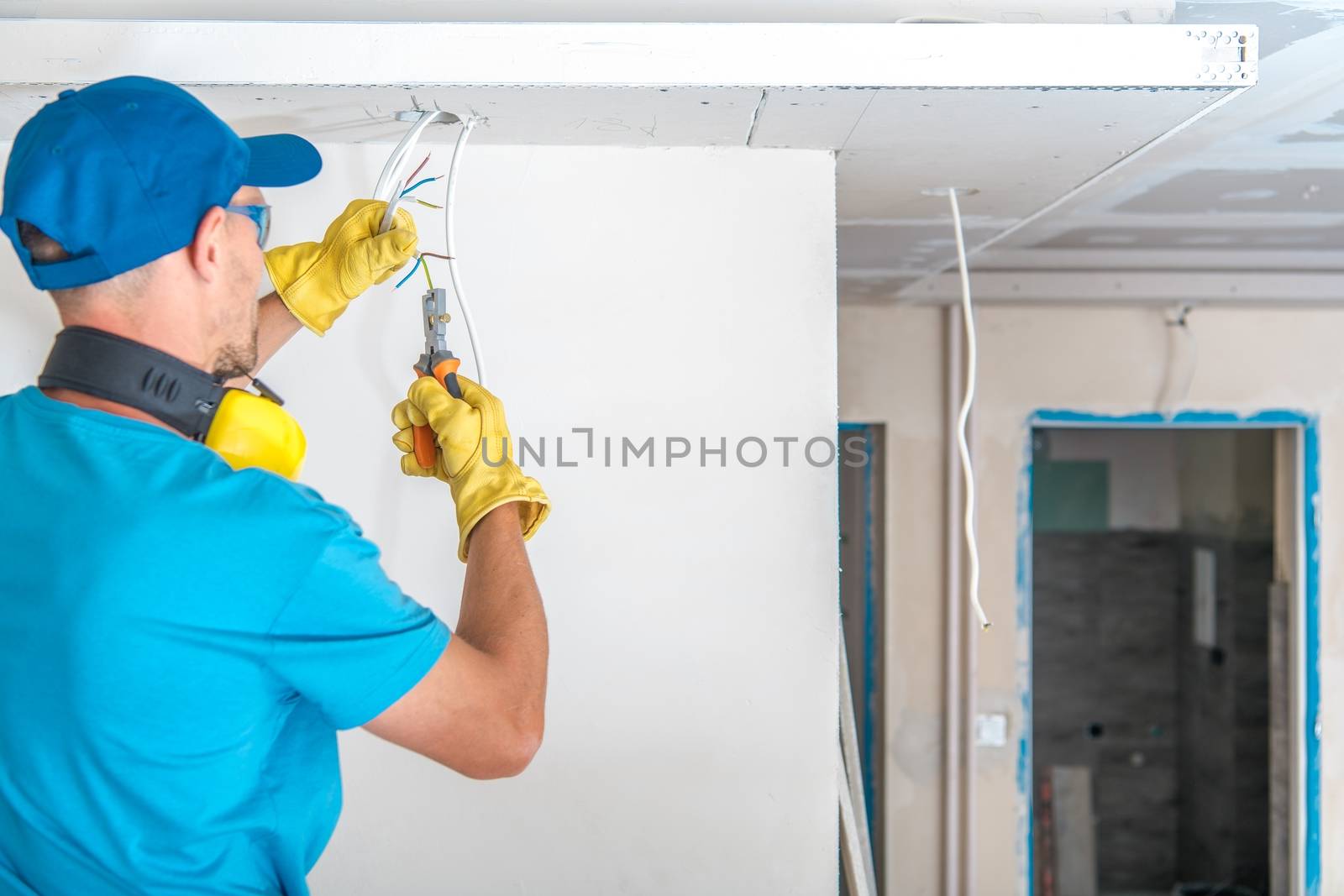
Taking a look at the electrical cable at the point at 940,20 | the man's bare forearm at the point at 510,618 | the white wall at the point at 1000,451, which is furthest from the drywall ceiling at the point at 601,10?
the white wall at the point at 1000,451

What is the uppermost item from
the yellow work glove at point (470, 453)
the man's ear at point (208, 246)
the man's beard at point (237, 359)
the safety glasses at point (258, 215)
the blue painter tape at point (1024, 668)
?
the safety glasses at point (258, 215)

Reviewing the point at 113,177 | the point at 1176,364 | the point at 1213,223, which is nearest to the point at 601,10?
the point at 113,177

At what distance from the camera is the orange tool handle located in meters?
1.29

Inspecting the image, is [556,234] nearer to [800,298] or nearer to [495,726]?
[800,298]

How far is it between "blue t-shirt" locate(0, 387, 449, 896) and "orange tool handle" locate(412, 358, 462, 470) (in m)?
0.35

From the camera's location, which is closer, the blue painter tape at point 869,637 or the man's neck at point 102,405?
the man's neck at point 102,405

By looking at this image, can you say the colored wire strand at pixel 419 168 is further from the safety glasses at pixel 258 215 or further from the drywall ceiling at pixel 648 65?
the safety glasses at pixel 258 215

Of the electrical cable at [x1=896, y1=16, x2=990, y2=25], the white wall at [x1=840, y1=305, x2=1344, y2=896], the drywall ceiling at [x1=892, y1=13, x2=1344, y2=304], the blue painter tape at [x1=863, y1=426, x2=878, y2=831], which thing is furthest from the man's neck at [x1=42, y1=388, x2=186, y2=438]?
the blue painter tape at [x1=863, y1=426, x2=878, y2=831]

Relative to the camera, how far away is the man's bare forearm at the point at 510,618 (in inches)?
39.7

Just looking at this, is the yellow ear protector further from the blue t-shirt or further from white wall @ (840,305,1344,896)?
white wall @ (840,305,1344,896)

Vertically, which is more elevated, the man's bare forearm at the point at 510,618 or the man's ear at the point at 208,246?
the man's ear at the point at 208,246

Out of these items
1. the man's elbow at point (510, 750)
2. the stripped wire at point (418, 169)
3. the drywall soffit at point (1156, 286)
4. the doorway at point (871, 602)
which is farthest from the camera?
the doorway at point (871, 602)

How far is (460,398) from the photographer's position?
128 centimetres

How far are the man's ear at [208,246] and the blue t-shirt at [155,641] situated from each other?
0.16 metres
